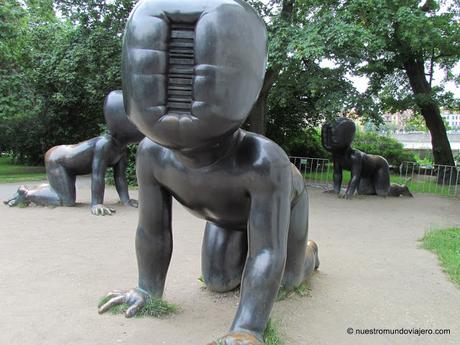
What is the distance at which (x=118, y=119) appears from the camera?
7.18 meters

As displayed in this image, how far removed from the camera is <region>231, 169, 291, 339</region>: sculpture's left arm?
244cm

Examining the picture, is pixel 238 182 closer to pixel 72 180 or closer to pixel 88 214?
pixel 88 214

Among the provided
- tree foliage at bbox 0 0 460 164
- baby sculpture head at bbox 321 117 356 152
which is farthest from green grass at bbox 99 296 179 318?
baby sculpture head at bbox 321 117 356 152

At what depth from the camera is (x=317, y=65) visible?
382 inches

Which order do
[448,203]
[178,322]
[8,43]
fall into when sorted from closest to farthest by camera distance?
[178,322], [448,203], [8,43]

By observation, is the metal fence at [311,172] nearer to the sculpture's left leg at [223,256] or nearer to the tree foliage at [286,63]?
the tree foliage at [286,63]

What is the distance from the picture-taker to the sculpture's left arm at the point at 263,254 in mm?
2441

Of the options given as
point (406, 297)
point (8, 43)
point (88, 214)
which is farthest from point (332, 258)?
point (8, 43)

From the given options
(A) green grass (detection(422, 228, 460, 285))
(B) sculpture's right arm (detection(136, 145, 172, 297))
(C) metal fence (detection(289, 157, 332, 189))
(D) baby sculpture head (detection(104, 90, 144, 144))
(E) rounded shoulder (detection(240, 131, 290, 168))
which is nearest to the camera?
(E) rounded shoulder (detection(240, 131, 290, 168))

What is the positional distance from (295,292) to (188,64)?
2.21 metres

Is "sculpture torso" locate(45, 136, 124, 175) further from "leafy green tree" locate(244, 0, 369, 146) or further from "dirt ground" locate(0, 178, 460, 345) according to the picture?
"leafy green tree" locate(244, 0, 369, 146)

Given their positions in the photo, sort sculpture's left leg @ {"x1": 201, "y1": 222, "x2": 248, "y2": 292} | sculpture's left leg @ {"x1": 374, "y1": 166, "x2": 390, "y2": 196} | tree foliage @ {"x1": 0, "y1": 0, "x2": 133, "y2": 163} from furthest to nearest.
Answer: tree foliage @ {"x1": 0, "y1": 0, "x2": 133, "y2": 163}
sculpture's left leg @ {"x1": 374, "y1": 166, "x2": 390, "y2": 196}
sculpture's left leg @ {"x1": 201, "y1": 222, "x2": 248, "y2": 292}

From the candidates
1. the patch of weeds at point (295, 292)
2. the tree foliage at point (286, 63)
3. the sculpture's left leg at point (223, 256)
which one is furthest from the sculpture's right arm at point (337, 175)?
the sculpture's left leg at point (223, 256)

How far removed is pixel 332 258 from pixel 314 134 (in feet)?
47.7
